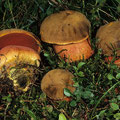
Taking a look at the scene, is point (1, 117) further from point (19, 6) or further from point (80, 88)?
point (19, 6)

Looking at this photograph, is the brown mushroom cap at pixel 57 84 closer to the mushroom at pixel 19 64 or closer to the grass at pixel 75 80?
the grass at pixel 75 80

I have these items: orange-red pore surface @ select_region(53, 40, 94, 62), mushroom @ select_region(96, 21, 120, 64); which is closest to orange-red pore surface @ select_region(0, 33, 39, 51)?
orange-red pore surface @ select_region(53, 40, 94, 62)

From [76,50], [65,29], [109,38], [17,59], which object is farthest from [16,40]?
[109,38]

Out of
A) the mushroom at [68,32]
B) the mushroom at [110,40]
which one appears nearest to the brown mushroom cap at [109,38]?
the mushroom at [110,40]

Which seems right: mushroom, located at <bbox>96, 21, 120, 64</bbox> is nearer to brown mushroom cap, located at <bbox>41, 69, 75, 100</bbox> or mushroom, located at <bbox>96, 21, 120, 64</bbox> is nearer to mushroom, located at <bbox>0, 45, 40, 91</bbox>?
brown mushroom cap, located at <bbox>41, 69, 75, 100</bbox>

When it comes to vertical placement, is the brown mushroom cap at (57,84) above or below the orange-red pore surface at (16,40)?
below

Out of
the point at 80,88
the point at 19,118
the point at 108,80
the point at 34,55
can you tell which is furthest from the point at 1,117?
the point at 108,80
